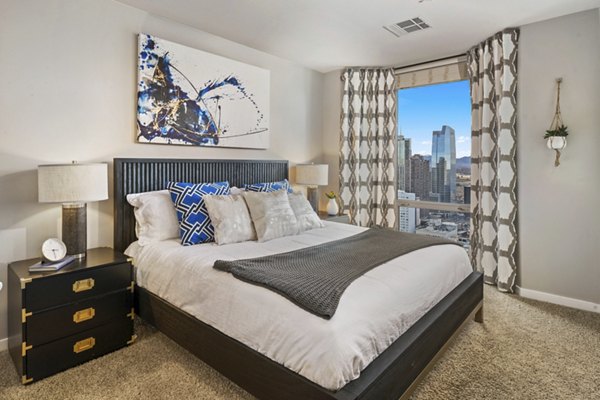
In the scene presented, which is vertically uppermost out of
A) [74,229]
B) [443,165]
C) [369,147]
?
[369,147]

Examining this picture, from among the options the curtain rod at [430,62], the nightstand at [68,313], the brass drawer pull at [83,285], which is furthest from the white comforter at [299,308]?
the curtain rod at [430,62]

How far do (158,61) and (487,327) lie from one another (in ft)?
11.8

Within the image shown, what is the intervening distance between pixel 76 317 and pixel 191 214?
1.00 metres

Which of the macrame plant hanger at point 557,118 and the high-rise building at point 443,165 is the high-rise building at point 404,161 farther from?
the macrame plant hanger at point 557,118

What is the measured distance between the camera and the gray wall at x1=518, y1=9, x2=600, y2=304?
9.68ft

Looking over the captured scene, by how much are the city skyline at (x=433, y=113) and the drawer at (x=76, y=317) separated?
382cm

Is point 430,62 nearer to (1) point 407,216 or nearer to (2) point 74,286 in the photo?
(1) point 407,216

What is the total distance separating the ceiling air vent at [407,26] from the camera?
308 cm

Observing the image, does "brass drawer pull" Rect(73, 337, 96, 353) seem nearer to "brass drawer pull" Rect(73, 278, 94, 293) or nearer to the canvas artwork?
"brass drawer pull" Rect(73, 278, 94, 293)

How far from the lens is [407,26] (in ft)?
10.5

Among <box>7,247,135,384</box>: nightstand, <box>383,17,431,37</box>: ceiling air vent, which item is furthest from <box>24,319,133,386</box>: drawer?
<box>383,17,431,37</box>: ceiling air vent

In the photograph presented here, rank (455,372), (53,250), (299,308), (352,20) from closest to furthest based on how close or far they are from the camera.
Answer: (299,308), (455,372), (53,250), (352,20)

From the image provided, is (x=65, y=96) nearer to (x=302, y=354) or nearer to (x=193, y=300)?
(x=193, y=300)

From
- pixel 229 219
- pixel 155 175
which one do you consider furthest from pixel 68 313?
pixel 155 175
